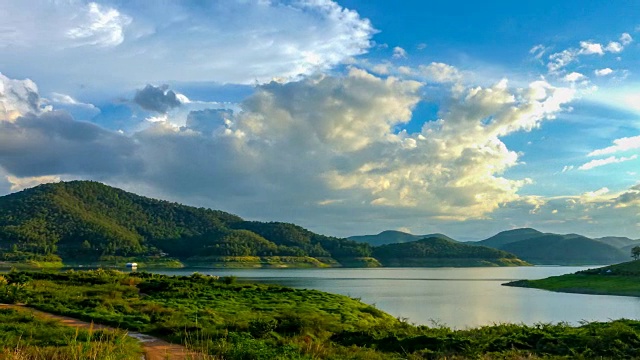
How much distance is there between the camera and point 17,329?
19141mm

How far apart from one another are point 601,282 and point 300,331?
84370 mm

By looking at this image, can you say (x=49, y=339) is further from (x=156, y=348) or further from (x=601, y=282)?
(x=601, y=282)

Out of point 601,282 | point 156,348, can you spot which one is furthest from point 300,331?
point 601,282

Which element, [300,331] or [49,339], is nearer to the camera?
[49,339]

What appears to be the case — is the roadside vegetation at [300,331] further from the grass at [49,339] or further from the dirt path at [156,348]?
the grass at [49,339]

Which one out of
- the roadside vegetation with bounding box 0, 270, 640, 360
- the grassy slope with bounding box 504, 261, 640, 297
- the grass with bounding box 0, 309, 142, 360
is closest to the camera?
the grass with bounding box 0, 309, 142, 360

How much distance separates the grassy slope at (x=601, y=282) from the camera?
8425 centimetres

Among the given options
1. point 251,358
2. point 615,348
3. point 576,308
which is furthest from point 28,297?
point 576,308

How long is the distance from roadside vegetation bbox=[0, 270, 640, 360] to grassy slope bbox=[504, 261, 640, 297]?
210ft

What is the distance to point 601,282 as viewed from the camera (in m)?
91.0

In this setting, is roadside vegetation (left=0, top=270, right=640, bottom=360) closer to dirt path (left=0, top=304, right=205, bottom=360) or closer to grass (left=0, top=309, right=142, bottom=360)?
dirt path (left=0, top=304, right=205, bottom=360)

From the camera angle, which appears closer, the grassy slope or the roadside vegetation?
the roadside vegetation

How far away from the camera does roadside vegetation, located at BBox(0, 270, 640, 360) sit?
19.5 metres

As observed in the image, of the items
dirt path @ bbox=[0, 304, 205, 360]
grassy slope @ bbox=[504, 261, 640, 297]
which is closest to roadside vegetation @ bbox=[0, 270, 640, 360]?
dirt path @ bbox=[0, 304, 205, 360]
